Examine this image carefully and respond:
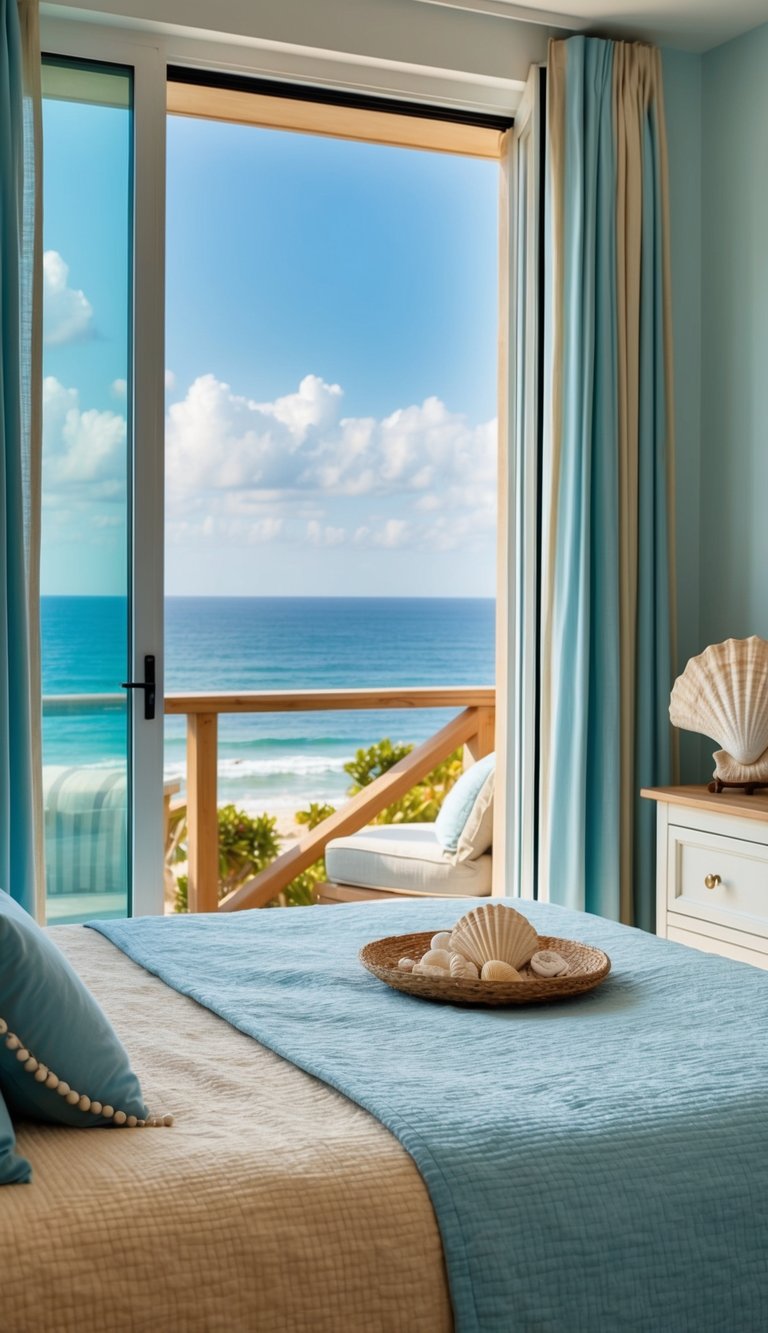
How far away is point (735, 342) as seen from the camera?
3752mm

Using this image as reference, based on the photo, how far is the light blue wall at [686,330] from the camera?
12.7ft

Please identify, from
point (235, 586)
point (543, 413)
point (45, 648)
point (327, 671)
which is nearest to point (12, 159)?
point (45, 648)

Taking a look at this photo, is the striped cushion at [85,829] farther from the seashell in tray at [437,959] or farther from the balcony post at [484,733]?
the balcony post at [484,733]

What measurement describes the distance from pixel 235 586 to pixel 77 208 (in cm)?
1125

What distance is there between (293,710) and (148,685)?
1.11 metres

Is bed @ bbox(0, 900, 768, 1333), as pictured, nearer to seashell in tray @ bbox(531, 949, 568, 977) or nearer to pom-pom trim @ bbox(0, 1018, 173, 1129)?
pom-pom trim @ bbox(0, 1018, 173, 1129)

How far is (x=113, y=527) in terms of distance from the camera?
3293mm

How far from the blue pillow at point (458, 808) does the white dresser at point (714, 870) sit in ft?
3.57

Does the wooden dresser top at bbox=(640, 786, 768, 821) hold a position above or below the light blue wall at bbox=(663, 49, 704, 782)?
below

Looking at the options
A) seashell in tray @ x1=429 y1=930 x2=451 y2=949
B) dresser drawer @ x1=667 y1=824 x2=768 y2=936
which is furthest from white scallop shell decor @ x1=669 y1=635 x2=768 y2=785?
seashell in tray @ x1=429 y1=930 x2=451 y2=949

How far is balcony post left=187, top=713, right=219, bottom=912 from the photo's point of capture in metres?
4.15

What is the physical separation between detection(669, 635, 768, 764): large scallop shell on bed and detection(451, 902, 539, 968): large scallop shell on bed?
54.0 inches

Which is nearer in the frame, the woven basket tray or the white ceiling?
the woven basket tray

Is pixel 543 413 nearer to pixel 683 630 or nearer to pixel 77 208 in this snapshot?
pixel 683 630
